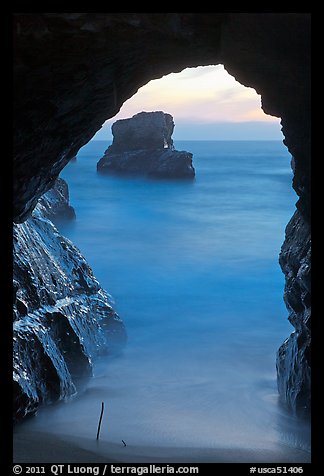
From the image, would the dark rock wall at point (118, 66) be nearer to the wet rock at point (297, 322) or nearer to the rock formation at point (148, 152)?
the wet rock at point (297, 322)

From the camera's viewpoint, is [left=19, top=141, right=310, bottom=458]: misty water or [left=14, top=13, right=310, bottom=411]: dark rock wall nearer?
[left=14, top=13, right=310, bottom=411]: dark rock wall

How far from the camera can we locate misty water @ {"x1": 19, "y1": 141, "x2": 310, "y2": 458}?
21.9 feet

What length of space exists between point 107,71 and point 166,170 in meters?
32.0

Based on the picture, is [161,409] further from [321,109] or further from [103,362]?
[321,109]

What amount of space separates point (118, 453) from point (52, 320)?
2388 mm

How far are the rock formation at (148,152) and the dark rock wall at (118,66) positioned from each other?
101ft

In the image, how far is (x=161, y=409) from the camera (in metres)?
7.26

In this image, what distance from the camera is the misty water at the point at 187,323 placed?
668cm

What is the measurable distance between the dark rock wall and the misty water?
58.7 inches

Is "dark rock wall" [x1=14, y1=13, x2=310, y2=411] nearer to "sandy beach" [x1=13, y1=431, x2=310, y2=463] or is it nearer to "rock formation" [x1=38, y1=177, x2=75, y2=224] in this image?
"sandy beach" [x1=13, y1=431, x2=310, y2=463]

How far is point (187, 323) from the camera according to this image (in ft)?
39.0

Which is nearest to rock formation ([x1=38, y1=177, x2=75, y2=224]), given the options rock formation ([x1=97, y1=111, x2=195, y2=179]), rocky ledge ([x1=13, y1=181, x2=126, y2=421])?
rocky ledge ([x1=13, y1=181, x2=126, y2=421])

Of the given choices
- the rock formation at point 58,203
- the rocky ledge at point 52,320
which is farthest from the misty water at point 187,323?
the rock formation at point 58,203

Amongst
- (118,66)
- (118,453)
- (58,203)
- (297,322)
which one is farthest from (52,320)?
(58,203)
